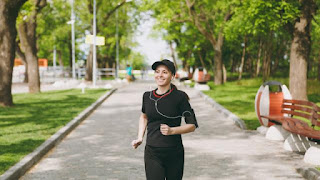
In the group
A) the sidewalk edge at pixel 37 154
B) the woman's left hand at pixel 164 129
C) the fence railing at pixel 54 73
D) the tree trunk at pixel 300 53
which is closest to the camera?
the woman's left hand at pixel 164 129

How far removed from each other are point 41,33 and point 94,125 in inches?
1245

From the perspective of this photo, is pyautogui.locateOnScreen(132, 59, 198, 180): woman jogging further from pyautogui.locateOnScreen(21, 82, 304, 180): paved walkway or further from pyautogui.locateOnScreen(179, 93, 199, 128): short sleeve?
pyautogui.locateOnScreen(21, 82, 304, 180): paved walkway

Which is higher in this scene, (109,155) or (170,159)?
(170,159)

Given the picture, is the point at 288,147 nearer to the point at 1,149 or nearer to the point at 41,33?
the point at 1,149

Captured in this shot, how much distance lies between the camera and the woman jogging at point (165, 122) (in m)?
3.73

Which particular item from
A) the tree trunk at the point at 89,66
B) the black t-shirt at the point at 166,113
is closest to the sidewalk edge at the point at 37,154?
the black t-shirt at the point at 166,113

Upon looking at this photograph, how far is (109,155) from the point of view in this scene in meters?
7.67

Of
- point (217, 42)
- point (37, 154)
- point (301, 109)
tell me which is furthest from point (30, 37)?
point (301, 109)

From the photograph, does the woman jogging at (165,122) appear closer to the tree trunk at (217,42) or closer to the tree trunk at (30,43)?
the tree trunk at (30,43)

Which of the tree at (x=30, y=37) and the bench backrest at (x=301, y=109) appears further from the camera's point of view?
the tree at (x=30, y=37)

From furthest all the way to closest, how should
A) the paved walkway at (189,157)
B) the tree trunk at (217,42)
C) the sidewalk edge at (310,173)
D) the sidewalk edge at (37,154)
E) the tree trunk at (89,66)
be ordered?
the tree trunk at (89,66) → the tree trunk at (217,42) → the paved walkway at (189,157) → the sidewalk edge at (37,154) → the sidewalk edge at (310,173)

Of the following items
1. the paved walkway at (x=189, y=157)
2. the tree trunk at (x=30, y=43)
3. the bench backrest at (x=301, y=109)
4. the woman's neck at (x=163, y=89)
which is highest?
the tree trunk at (x=30, y=43)

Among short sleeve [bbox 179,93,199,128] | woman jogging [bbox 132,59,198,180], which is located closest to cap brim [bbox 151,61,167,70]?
woman jogging [bbox 132,59,198,180]

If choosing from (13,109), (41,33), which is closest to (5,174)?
(13,109)
